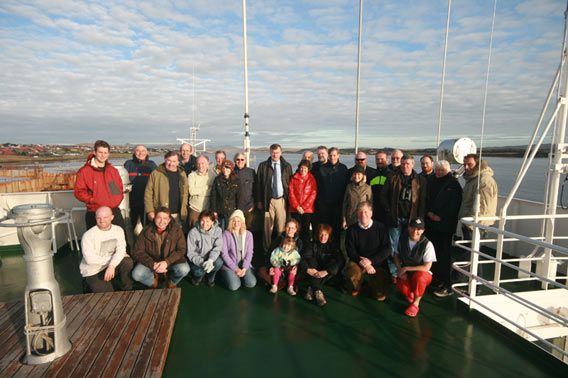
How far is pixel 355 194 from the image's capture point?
15.1ft

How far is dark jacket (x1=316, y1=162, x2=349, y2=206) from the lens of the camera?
4914 mm

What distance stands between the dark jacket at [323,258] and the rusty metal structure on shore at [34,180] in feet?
22.5

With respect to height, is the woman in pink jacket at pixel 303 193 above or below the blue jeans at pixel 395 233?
above

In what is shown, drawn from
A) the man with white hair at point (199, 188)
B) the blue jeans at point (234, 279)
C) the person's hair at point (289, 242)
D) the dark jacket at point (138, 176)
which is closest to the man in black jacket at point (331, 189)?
the person's hair at point (289, 242)

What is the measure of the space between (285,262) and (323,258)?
1.45 feet

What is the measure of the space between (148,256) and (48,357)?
5.37 feet

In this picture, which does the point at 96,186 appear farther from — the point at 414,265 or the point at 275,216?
the point at 414,265

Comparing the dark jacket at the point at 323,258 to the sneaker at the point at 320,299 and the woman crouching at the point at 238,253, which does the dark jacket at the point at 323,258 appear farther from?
the woman crouching at the point at 238,253

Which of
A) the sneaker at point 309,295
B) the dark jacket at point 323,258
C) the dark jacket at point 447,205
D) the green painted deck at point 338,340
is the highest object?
the dark jacket at point 447,205

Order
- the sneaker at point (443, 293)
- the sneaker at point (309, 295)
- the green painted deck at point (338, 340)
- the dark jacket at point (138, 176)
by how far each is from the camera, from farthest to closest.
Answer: the dark jacket at point (138, 176), the sneaker at point (443, 293), the sneaker at point (309, 295), the green painted deck at point (338, 340)

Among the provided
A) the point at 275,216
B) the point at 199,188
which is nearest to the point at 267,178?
the point at 275,216

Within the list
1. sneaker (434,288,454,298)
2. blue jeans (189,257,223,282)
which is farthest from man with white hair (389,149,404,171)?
blue jeans (189,257,223,282)

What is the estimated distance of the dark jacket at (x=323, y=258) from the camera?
3.96 metres

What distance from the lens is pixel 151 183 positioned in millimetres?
4484
